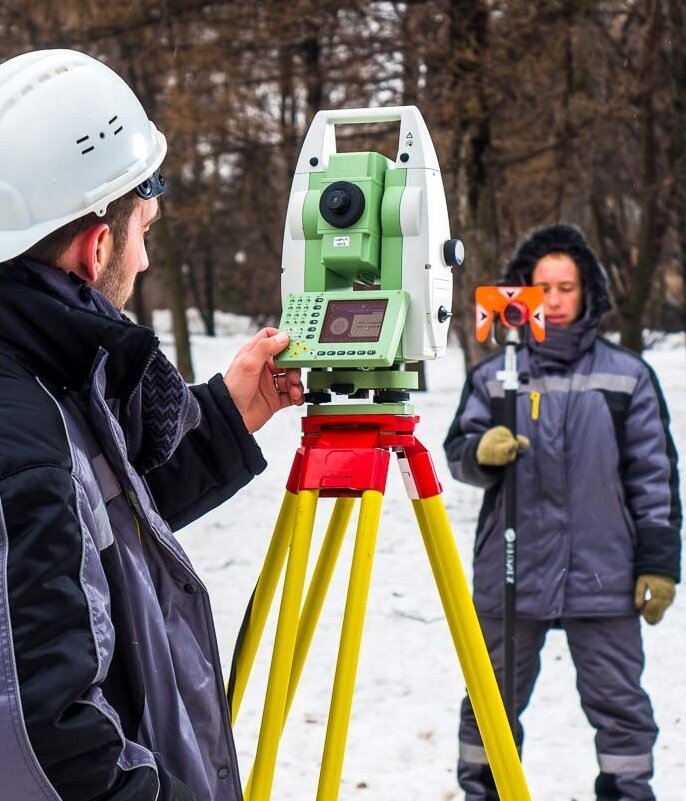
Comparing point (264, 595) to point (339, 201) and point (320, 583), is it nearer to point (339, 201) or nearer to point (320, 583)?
point (320, 583)

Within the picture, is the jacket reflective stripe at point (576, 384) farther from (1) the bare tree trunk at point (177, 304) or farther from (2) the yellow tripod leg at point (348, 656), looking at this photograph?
(1) the bare tree trunk at point (177, 304)

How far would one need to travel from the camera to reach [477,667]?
1904mm

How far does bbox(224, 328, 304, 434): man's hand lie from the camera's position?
190 centimetres

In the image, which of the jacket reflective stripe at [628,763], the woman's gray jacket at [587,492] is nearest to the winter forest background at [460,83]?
the woman's gray jacket at [587,492]

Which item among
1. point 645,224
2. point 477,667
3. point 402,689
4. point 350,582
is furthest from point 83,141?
point 645,224

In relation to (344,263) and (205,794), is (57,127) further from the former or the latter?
(205,794)

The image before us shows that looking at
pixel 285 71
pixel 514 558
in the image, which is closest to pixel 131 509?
pixel 514 558

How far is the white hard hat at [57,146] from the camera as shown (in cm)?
140

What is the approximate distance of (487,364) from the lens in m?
3.37

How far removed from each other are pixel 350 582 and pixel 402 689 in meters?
3.03

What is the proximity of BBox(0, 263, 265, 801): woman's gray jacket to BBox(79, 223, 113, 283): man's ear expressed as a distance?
46 mm

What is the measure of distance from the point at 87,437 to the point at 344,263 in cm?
71

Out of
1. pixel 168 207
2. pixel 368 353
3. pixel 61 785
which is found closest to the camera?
pixel 61 785

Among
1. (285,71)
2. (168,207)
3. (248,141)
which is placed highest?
(285,71)
